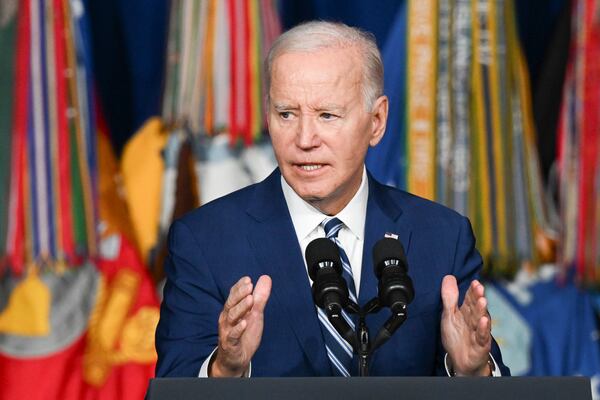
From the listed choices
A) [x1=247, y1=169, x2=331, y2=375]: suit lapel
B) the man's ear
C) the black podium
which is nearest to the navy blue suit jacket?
[x1=247, y1=169, x2=331, y2=375]: suit lapel

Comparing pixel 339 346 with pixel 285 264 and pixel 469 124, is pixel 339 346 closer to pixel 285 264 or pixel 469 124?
pixel 285 264

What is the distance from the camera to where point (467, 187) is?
12.7 ft

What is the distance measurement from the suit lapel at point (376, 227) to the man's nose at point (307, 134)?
0.82ft

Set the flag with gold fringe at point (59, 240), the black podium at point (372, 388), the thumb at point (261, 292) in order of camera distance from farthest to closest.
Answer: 1. the flag with gold fringe at point (59, 240)
2. the thumb at point (261, 292)
3. the black podium at point (372, 388)

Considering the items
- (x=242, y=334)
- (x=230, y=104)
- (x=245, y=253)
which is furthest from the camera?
(x=230, y=104)

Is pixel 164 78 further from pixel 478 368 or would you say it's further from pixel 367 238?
pixel 478 368

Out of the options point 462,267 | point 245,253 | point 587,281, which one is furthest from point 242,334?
point 587,281

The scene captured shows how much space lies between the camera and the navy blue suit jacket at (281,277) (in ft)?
7.62

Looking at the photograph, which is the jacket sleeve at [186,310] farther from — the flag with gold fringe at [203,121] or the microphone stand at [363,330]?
the flag with gold fringe at [203,121]

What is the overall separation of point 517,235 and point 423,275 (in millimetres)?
1570

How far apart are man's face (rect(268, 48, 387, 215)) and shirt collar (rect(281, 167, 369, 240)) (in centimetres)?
6

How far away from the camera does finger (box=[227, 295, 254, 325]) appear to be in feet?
6.51

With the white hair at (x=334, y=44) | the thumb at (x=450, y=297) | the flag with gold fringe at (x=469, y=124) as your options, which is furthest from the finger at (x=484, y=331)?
the flag with gold fringe at (x=469, y=124)

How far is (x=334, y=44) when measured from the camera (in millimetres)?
2344
